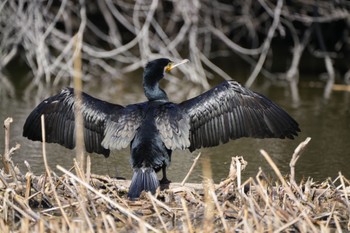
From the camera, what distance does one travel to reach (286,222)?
194 inches

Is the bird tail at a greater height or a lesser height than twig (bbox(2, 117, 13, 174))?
lesser

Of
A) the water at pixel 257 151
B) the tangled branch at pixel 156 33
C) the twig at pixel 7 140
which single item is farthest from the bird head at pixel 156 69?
the tangled branch at pixel 156 33

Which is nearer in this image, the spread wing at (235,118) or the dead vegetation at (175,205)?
the dead vegetation at (175,205)

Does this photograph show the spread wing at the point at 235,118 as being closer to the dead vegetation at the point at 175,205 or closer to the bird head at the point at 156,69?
the bird head at the point at 156,69

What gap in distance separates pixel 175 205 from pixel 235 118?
3.52 feet

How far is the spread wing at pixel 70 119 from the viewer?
249 inches

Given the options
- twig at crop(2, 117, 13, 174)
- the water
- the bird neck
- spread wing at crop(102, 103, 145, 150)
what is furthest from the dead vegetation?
the water

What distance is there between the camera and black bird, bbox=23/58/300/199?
609 cm

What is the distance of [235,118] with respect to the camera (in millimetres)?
6375

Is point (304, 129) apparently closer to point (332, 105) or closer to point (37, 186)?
point (332, 105)

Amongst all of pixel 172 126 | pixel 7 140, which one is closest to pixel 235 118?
pixel 172 126

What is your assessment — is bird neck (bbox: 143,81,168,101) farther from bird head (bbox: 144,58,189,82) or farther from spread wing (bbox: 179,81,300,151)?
spread wing (bbox: 179,81,300,151)

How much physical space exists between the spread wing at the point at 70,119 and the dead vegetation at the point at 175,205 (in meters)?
0.52

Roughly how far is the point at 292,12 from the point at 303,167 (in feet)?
19.5
